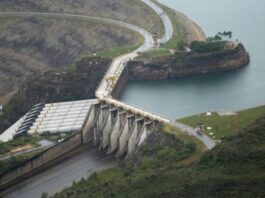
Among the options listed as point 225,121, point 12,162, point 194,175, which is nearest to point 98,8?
point 12,162

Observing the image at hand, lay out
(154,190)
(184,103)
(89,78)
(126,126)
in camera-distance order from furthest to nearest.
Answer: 1. (89,78)
2. (184,103)
3. (126,126)
4. (154,190)

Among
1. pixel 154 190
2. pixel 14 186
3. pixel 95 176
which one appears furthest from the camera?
pixel 14 186

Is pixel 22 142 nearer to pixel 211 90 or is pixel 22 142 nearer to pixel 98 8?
pixel 211 90

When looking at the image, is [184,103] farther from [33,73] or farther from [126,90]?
[33,73]

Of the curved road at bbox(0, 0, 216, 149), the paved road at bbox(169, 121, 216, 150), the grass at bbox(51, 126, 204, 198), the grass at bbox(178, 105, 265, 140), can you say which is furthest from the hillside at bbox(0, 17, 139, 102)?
the grass at bbox(51, 126, 204, 198)

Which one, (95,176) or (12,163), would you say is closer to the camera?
(95,176)

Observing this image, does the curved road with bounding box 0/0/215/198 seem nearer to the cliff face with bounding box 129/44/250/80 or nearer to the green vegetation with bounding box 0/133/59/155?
the green vegetation with bounding box 0/133/59/155

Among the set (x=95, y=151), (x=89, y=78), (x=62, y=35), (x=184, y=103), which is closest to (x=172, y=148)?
(x=95, y=151)
